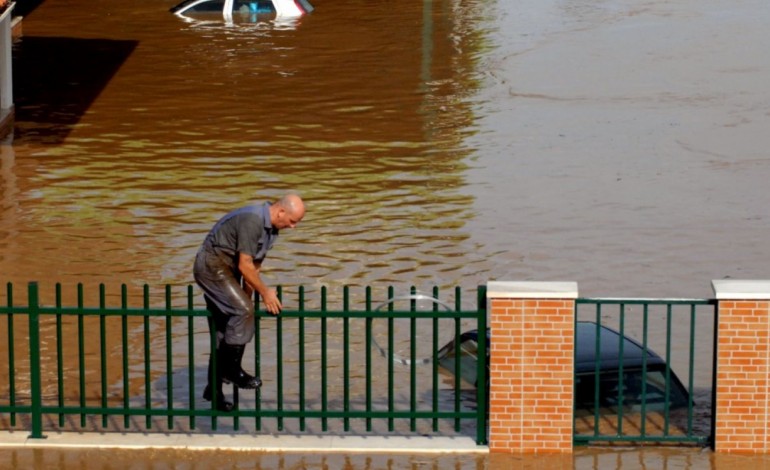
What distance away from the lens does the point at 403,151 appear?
24703 millimetres

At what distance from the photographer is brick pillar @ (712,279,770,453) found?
10.3 m

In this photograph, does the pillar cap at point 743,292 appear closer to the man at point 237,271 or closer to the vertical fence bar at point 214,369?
the man at point 237,271

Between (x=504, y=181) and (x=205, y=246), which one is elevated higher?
(x=205, y=246)

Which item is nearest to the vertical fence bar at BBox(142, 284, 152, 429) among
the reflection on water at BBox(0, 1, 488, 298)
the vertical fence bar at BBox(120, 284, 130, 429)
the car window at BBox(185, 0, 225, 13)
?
the vertical fence bar at BBox(120, 284, 130, 429)

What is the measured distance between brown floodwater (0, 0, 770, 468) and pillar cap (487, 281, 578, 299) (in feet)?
3.69

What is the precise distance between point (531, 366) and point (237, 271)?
210 centimetres

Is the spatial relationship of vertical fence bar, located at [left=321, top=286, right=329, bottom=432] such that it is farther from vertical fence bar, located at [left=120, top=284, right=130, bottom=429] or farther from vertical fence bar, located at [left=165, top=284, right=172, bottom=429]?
vertical fence bar, located at [left=120, top=284, right=130, bottom=429]

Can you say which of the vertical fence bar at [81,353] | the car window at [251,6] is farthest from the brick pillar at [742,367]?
the car window at [251,6]

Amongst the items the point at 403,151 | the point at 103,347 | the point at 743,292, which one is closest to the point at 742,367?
the point at 743,292

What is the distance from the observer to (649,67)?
107ft

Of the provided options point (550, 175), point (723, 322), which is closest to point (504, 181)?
point (550, 175)

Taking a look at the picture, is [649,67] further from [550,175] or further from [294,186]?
[294,186]

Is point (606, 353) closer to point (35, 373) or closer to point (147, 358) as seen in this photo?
point (147, 358)

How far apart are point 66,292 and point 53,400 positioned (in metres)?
4.11
